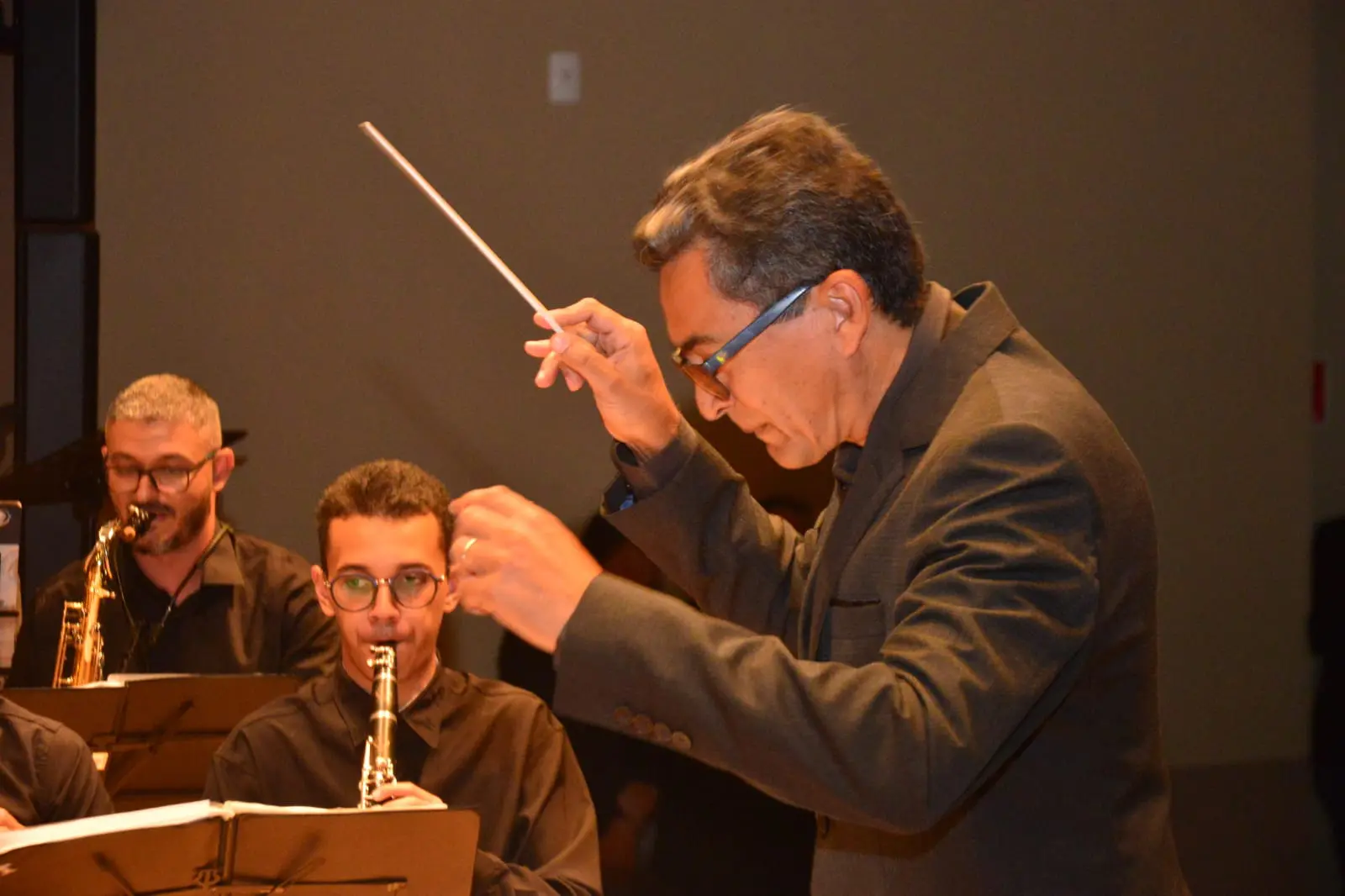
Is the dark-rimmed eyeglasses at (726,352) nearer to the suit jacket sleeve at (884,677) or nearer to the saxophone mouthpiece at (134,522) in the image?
the suit jacket sleeve at (884,677)

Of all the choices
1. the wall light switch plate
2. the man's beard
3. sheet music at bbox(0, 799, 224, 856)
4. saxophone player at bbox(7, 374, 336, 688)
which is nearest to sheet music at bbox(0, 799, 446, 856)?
sheet music at bbox(0, 799, 224, 856)

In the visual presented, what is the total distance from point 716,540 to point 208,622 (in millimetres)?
2036

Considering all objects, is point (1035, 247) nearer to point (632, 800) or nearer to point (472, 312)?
point (472, 312)

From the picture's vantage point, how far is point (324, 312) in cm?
351

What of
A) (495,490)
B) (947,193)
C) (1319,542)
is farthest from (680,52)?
(495,490)

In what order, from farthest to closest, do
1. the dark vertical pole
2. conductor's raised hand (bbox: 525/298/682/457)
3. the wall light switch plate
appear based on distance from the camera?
the wall light switch plate → the dark vertical pole → conductor's raised hand (bbox: 525/298/682/457)

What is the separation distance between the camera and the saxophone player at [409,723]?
8.17 ft

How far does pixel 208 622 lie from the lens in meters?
3.36

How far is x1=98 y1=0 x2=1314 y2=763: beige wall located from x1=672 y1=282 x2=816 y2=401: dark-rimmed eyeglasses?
82.2 inches

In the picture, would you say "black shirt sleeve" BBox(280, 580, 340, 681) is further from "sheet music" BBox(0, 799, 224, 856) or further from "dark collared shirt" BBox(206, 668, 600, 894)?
"sheet music" BBox(0, 799, 224, 856)

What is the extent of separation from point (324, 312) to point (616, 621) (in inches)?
100

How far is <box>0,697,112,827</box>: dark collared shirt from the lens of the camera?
2.39 meters

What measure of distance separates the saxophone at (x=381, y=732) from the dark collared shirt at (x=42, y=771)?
21.8 inches

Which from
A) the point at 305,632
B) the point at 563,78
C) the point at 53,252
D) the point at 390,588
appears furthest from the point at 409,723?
the point at 563,78
